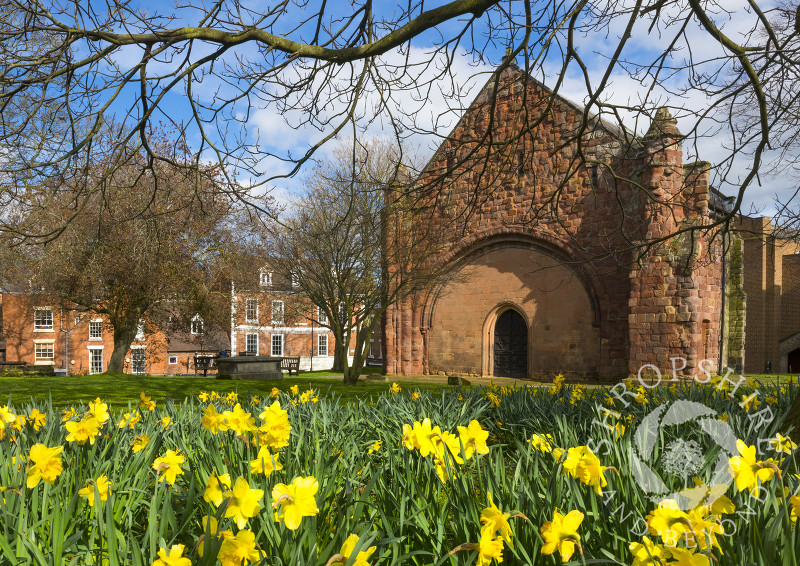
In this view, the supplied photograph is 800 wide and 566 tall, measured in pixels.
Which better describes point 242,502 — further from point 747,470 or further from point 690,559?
point 747,470

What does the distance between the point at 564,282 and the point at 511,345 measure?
9.99 ft

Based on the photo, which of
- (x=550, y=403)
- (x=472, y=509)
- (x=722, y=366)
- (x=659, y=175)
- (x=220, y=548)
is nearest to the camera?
(x=220, y=548)

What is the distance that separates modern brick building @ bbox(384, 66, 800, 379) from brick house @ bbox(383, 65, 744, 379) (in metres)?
0.04

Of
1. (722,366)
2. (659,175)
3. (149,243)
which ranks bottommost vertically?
(722,366)

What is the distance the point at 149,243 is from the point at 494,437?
52.7ft

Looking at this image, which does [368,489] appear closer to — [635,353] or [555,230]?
[635,353]

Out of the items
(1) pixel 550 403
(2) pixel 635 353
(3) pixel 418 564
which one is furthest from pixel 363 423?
(2) pixel 635 353

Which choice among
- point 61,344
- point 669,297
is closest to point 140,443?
point 669,297

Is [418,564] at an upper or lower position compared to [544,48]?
lower

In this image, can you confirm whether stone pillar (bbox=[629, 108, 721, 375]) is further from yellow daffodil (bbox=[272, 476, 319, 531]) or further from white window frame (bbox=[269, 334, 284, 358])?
white window frame (bbox=[269, 334, 284, 358])

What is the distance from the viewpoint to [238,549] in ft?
5.80

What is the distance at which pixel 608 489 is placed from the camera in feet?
8.91

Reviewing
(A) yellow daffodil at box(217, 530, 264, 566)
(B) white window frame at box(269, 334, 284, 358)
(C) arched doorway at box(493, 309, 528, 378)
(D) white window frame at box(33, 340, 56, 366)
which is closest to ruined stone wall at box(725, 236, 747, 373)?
(C) arched doorway at box(493, 309, 528, 378)

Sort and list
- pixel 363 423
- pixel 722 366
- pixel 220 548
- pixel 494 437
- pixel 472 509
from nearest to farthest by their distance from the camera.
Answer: pixel 220 548 < pixel 472 509 < pixel 363 423 < pixel 494 437 < pixel 722 366
